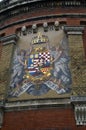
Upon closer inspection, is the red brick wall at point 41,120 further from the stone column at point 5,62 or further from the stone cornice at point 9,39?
the stone cornice at point 9,39

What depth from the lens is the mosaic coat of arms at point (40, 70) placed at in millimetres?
14017

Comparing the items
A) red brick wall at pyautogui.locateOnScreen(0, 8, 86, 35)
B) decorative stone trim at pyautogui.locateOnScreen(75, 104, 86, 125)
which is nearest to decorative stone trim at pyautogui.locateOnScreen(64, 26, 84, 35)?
red brick wall at pyautogui.locateOnScreen(0, 8, 86, 35)

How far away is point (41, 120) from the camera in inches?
506

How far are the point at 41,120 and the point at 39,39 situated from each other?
518 centimetres

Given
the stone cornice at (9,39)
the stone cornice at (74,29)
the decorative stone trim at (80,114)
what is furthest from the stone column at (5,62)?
the decorative stone trim at (80,114)

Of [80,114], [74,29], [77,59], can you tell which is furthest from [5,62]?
[80,114]

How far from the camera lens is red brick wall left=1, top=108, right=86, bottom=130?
493 inches

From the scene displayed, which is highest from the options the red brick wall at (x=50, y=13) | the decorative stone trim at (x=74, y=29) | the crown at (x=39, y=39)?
the red brick wall at (x=50, y=13)

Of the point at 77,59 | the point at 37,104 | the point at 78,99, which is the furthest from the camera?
the point at 77,59

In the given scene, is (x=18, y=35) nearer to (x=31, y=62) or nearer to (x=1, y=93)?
(x=31, y=62)

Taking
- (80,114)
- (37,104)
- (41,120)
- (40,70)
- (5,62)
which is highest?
(5,62)

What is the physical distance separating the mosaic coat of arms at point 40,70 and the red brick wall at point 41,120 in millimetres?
1120

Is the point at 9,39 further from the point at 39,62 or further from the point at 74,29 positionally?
the point at 74,29

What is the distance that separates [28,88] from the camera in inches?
559
